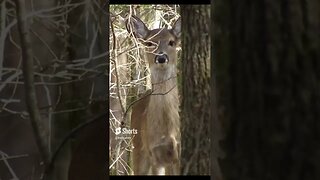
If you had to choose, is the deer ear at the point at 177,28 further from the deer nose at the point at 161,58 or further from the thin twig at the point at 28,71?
the thin twig at the point at 28,71

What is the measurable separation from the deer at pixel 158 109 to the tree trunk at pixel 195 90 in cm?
6

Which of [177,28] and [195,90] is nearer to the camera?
[177,28]

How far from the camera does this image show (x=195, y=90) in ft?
12.8

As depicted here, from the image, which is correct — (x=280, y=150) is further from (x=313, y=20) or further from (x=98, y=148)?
(x=98, y=148)

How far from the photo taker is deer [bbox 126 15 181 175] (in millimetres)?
3477

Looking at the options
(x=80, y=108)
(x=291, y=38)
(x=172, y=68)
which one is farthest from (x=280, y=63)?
(x=172, y=68)

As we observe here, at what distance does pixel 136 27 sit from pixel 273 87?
2.92 meters

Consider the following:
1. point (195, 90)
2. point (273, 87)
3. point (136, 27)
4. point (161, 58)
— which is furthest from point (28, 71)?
point (273, 87)

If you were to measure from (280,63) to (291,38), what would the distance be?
0.08ft

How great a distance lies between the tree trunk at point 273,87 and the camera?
0.58 m

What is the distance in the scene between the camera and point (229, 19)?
1.94 feet

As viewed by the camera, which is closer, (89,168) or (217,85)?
(217,85)

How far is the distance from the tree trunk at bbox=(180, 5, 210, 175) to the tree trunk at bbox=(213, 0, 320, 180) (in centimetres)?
319

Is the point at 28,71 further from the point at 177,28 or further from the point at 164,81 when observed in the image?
the point at 177,28
